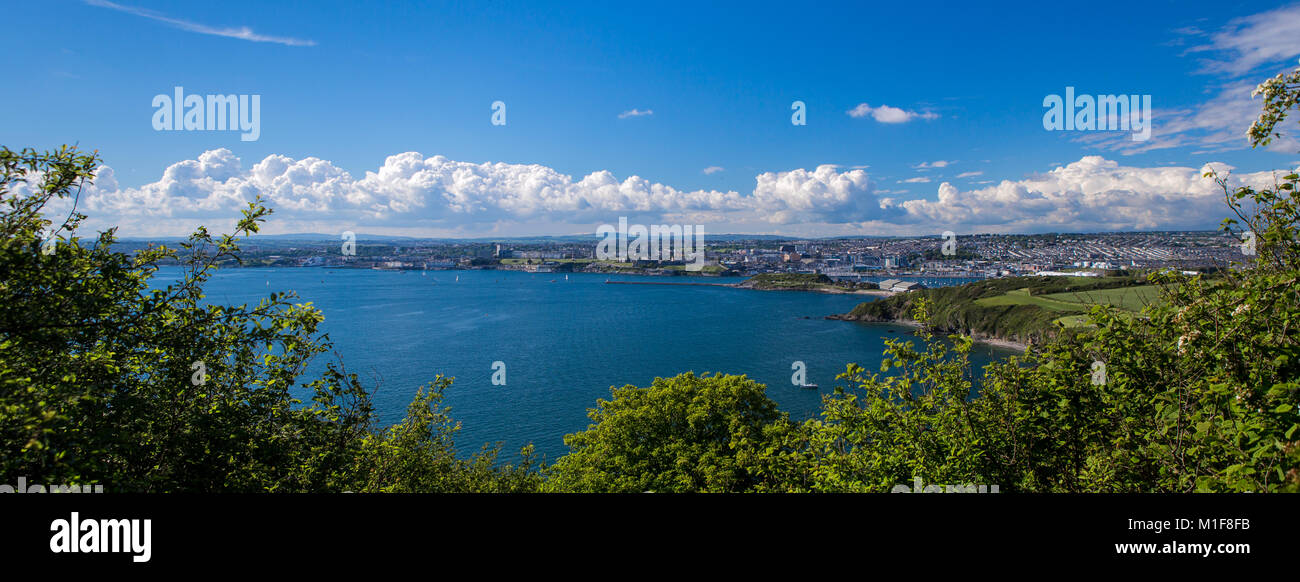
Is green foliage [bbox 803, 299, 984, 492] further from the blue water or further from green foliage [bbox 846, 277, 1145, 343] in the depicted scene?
green foliage [bbox 846, 277, 1145, 343]

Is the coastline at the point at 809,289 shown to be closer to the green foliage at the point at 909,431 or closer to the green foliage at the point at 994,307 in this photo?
the green foliage at the point at 994,307

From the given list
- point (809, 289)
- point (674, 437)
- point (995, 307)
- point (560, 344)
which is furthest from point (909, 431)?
point (809, 289)

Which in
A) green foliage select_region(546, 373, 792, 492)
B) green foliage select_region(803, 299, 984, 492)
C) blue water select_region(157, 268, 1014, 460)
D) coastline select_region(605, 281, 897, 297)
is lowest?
blue water select_region(157, 268, 1014, 460)

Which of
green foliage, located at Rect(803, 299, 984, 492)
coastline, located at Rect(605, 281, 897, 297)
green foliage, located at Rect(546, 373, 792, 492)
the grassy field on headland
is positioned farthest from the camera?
coastline, located at Rect(605, 281, 897, 297)

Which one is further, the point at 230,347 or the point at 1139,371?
the point at 230,347

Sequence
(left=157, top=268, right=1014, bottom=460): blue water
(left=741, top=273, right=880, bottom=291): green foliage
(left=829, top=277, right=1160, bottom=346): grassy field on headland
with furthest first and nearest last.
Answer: (left=741, top=273, right=880, bottom=291): green foliage < (left=829, top=277, right=1160, bottom=346): grassy field on headland < (left=157, top=268, right=1014, bottom=460): blue water

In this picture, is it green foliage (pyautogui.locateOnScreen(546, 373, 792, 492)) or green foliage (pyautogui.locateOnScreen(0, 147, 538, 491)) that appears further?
green foliage (pyautogui.locateOnScreen(546, 373, 792, 492))

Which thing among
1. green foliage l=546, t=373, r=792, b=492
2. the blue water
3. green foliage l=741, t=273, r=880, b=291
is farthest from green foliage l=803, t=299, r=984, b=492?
green foliage l=741, t=273, r=880, b=291
